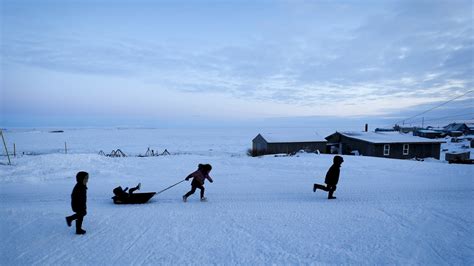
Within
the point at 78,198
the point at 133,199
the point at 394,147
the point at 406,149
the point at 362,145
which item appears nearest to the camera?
the point at 78,198

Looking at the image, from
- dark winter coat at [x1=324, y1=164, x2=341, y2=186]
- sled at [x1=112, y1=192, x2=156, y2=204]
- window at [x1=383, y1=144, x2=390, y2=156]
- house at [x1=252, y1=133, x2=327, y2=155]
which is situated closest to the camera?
sled at [x1=112, y1=192, x2=156, y2=204]

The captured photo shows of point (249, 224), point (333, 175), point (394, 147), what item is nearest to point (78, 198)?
point (249, 224)

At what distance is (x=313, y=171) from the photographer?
14.2 metres

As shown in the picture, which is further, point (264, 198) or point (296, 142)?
point (296, 142)

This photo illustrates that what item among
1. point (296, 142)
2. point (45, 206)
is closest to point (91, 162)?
point (45, 206)

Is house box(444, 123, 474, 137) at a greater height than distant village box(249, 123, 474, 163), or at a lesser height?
greater

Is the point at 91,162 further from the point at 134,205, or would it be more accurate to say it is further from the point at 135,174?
the point at 134,205

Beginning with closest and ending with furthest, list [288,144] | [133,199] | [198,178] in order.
→ [133,199]
[198,178]
[288,144]

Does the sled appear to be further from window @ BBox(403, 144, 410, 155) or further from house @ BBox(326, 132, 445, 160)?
window @ BBox(403, 144, 410, 155)

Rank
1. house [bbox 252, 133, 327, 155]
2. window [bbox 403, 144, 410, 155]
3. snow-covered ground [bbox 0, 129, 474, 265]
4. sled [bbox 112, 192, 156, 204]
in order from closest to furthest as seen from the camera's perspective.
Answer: snow-covered ground [bbox 0, 129, 474, 265]
sled [bbox 112, 192, 156, 204]
window [bbox 403, 144, 410, 155]
house [bbox 252, 133, 327, 155]

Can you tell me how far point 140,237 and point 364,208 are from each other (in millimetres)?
6130

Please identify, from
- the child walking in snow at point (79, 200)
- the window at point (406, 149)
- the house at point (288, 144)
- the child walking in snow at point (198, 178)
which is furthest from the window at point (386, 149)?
the child walking in snow at point (79, 200)

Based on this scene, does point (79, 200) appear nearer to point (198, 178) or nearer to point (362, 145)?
point (198, 178)

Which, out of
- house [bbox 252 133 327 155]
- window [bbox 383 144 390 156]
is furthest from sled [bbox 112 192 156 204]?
window [bbox 383 144 390 156]
